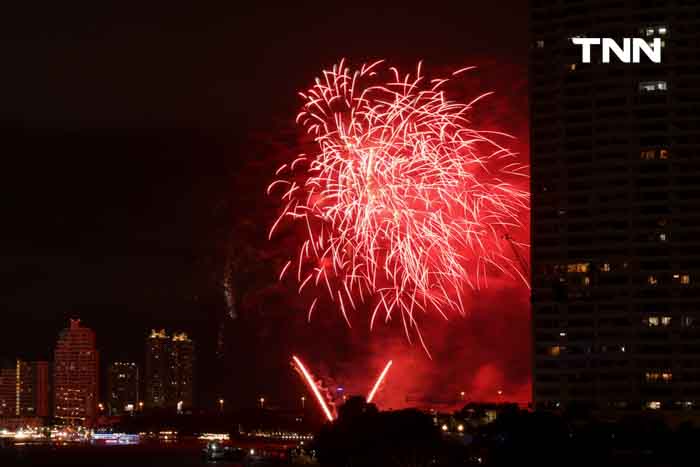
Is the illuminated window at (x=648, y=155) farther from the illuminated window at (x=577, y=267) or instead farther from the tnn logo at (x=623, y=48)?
the illuminated window at (x=577, y=267)

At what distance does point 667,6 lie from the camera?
3526 inches

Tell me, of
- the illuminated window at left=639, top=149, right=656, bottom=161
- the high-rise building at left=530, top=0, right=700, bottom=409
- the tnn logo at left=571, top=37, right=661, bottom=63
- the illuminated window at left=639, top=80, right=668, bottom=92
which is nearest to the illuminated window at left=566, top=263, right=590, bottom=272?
the high-rise building at left=530, top=0, right=700, bottom=409

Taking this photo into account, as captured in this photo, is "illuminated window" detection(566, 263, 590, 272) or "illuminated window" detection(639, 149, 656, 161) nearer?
"illuminated window" detection(639, 149, 656, 161)

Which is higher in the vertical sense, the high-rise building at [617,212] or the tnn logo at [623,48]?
the tnn logo at [623,48]

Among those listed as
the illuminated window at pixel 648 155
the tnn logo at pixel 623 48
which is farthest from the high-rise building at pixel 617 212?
the tnn logo at pixel 623 48

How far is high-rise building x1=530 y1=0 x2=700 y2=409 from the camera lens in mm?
87688

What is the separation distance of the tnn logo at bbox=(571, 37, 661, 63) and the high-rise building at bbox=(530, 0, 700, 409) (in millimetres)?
349

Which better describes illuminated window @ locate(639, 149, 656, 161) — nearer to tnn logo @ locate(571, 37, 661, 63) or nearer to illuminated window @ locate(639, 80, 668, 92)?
illuminated window @ locate(639, 80, 668, 92)

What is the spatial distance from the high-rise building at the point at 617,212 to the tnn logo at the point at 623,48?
0.35 meters

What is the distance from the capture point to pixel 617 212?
89750 mm

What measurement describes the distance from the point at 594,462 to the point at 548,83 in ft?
105

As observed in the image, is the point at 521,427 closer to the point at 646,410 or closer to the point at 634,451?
the point at 634,451

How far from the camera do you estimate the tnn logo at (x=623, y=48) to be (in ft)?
296

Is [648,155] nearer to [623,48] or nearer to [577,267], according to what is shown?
[623,48]
